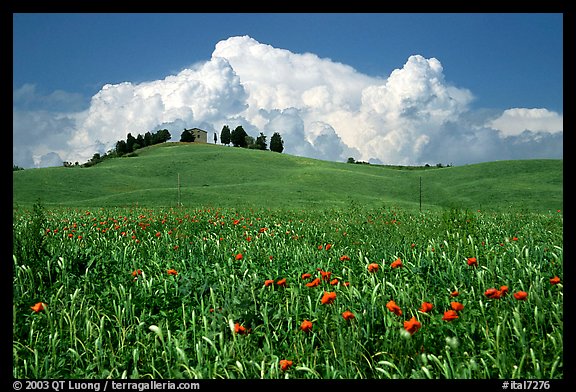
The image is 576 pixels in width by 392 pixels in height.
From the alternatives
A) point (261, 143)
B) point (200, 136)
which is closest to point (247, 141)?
point (261, 143)

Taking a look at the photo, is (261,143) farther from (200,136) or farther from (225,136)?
(200,136)

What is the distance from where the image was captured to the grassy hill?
33.4 metres

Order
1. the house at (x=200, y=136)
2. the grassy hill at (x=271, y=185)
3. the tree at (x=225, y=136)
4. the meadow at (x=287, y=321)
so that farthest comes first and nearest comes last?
the tree at (x=225, y=136) < the house at (x=200, y=136) < the grassy hill at (x=271, y=185) < the meadow at (x=287, y=321)

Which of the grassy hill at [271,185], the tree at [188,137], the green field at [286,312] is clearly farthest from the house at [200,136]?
the green field at [286,312]

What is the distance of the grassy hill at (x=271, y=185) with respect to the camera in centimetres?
3341

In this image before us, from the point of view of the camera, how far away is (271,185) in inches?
1716

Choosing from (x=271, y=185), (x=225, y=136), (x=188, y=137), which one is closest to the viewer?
(x=271, y=185)

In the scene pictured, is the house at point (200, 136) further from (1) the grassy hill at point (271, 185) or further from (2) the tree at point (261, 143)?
(1) the grassy hill at point (271, 185)

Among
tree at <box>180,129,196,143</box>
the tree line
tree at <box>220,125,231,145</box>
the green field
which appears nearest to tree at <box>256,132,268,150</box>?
the tree line

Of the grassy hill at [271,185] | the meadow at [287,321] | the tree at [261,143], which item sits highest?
the tree at [261,143]

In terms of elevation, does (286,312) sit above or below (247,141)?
below

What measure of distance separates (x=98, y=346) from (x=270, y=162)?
202 ft

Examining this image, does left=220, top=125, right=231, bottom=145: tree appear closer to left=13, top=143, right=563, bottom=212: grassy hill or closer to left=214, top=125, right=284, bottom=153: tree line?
left=214, top=125, right=284, bottom=153: tree line

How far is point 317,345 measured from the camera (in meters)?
3.20
